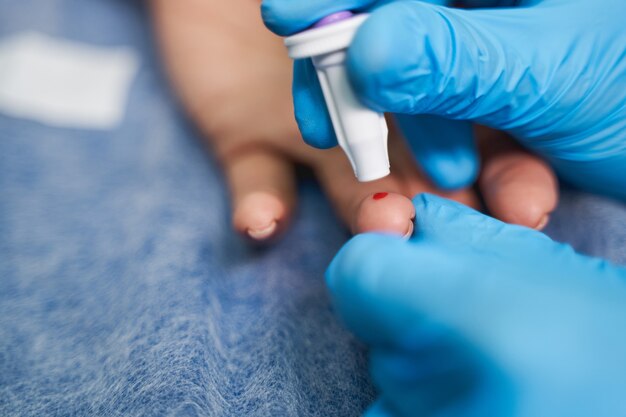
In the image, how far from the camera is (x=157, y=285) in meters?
0.58

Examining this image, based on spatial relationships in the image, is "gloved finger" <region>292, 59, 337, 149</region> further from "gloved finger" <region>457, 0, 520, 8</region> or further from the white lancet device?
"gloved finger" <region>457, 0, 520, 8</region>

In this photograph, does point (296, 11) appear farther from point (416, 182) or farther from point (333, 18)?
point (416, 182)

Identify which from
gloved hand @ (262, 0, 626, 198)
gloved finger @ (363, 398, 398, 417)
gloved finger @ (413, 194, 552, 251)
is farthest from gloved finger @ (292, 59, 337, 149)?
gloved finger @ (363, 398, 398, 417)

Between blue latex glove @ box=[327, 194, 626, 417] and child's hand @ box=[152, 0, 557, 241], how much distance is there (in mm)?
77

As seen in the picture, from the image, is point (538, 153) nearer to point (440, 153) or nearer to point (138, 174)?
point (440, 153)

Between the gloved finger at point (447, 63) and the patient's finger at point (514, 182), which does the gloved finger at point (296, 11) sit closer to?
the gloved finger at point (447, 63)

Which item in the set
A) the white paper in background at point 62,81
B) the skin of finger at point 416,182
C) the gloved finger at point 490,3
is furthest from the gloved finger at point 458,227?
the white paper in background at point 62,81

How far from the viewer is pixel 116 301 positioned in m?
0.60

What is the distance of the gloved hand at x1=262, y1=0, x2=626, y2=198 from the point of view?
0.38 meters

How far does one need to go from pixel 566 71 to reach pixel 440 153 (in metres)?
0.13

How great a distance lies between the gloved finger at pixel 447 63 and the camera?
14.3 inches

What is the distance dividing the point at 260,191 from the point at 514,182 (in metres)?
0.27

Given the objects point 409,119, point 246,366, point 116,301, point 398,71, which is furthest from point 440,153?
point 116,301

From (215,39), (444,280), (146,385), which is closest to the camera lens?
(444,280)
